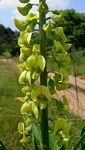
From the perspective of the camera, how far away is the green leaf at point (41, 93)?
2.06 metres

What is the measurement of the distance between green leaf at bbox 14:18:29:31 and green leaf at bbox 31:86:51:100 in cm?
33

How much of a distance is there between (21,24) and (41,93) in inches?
15.0

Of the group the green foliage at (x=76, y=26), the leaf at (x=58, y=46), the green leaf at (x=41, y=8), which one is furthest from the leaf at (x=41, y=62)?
the green foliage at (x=76, y=26)

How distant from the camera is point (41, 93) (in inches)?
80.7

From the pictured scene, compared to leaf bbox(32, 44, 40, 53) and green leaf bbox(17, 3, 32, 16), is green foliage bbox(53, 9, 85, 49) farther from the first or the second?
leaf bbox(32, 44, 40, 53)

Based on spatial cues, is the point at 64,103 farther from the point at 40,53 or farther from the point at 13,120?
the point at 13,120

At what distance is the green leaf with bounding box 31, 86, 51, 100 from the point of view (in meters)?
2.06

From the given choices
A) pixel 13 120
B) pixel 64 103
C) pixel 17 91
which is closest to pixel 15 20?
pixel 64 103

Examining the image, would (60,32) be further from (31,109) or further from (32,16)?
(31,109)

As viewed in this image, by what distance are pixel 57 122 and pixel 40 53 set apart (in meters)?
0.34

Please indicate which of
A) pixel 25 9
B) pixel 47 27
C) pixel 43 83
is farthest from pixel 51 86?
pixel 25 9

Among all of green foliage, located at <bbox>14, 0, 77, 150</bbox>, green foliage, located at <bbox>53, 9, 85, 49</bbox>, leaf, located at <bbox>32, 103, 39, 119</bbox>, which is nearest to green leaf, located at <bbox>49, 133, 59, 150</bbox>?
green foliage, located at <bbox>14, 0, 77, 150</bbox>

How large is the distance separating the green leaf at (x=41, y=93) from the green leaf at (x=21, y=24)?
33 cm

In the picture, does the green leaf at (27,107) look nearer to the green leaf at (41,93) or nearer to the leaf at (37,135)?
the green leaf at (41,93)
